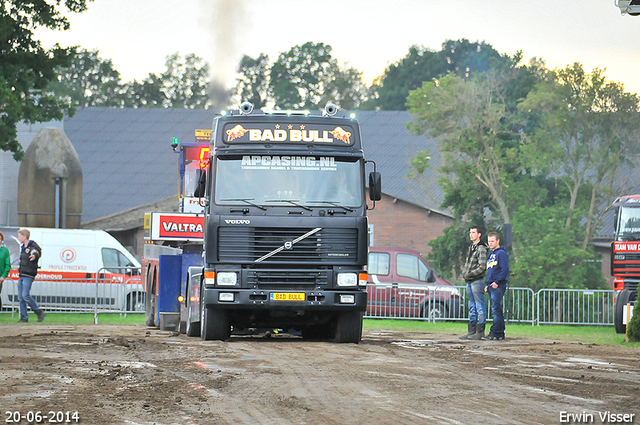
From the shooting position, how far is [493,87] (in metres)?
32.2

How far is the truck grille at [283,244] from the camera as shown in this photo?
13.6 meters

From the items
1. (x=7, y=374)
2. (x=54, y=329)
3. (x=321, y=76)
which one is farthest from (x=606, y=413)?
(x=321, y=76)

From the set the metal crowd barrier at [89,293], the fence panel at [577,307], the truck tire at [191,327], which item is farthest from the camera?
the fence panel at [577,307]

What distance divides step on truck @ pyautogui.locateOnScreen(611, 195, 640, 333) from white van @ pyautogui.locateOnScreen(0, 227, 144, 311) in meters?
11.4

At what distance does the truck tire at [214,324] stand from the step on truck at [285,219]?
51 cm

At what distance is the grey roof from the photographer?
45.9 meters

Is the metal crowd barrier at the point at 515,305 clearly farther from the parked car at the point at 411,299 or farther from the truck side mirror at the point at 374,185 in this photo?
the truck side mirror at the point at 374,185

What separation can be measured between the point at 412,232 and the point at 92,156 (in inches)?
712

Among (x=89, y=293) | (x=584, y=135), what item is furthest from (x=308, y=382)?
(x=584, y=135)

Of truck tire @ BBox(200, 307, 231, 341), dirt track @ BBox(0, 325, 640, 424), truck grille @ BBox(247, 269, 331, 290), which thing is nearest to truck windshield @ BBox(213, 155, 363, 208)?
truck grille @ BBox(247, 269, 331, 290)

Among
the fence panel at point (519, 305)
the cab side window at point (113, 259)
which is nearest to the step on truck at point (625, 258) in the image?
the fence panel at point (519, 305)

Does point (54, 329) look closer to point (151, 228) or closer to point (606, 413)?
point (151, 228)

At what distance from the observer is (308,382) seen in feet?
30.7

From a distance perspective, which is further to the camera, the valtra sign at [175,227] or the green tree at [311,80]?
the green tree at [311,80]
